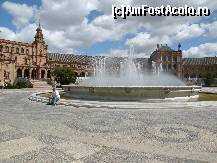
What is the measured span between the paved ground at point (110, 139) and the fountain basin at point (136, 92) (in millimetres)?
5067

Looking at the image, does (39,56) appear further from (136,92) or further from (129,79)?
(136,92)

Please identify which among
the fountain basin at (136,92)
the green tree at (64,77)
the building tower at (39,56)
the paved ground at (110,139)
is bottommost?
the paved ground at (110,139)

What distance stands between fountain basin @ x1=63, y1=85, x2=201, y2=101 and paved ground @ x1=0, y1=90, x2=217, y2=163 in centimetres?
507

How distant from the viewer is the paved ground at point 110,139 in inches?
242

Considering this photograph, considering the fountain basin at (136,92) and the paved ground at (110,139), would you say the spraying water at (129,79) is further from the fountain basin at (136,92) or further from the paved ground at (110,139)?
the paved ground at (110,139)

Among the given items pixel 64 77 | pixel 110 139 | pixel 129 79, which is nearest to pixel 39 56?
pixel 64 77

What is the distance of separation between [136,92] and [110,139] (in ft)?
31.6

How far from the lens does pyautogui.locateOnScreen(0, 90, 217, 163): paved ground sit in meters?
6.14

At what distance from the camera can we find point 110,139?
772cm

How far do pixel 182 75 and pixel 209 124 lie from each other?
4409 inches

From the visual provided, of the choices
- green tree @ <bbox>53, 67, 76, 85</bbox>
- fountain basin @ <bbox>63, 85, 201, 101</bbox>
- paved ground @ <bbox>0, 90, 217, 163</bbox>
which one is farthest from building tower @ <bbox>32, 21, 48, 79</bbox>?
paved ground @ <bbox>0, 90, 217, 163</bbox>

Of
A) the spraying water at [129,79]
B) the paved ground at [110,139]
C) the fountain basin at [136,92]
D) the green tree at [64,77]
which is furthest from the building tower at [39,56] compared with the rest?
the paved ground at [110,139]

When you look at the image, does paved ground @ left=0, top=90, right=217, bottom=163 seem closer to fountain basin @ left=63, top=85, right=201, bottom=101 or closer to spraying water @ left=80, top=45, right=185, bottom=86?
fountain basin @ left=63, top=85, right=201, bottom=101

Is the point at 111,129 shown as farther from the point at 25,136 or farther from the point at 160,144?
the point at 25,136
